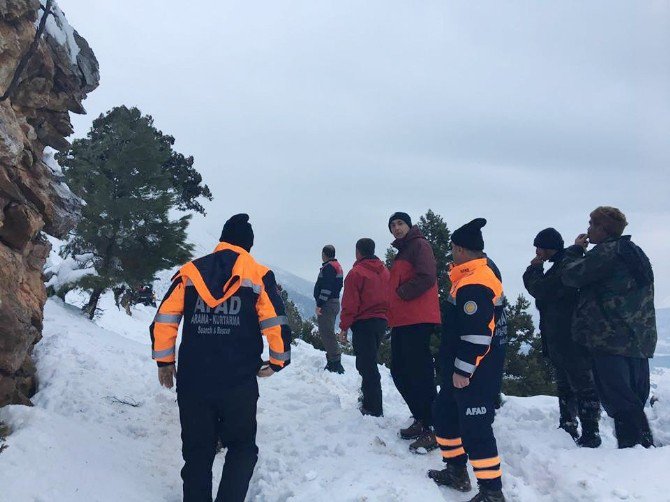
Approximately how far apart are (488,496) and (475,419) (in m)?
0.62

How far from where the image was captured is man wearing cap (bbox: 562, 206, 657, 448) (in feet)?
15.6

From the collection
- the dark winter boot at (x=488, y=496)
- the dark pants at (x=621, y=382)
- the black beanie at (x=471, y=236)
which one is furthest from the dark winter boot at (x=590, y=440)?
the black beanie at (x=471, y=236)

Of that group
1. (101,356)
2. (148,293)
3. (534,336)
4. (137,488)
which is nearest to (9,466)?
(137,488)

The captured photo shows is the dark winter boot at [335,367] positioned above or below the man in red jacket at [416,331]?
below

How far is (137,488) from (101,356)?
132 inches

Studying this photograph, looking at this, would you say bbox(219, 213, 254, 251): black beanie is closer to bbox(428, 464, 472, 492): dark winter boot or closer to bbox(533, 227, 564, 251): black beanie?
bbox(428, 464, 472, 492): dark winter boot

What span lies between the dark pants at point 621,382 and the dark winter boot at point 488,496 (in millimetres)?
1473

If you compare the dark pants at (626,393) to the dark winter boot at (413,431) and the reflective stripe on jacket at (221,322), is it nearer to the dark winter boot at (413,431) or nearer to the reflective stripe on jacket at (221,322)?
the dark winter boot at (413,431)

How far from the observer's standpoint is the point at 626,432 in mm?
4789

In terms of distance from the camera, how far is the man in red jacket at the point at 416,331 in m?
5.71

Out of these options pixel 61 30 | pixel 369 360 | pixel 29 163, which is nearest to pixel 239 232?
pixel 369 360

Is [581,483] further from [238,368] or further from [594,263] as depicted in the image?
[238,368]

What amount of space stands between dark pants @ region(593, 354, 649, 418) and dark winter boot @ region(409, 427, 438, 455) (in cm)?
179

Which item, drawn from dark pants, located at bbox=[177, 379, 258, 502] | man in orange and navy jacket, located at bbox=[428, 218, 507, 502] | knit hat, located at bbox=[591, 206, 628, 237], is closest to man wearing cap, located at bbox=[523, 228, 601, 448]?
knit hat, located at bbox=[591, 206, 628, 237]
